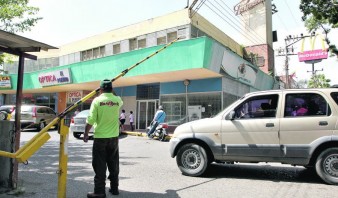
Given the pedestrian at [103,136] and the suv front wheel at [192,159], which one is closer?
the pedestrian at [103,136]

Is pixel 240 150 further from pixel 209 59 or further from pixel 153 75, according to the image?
pixel 153 75

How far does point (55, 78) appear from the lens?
23469 mm

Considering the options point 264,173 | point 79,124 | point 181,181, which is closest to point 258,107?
point 264,173

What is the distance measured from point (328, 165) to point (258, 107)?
1743mm

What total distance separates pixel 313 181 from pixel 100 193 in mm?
4338

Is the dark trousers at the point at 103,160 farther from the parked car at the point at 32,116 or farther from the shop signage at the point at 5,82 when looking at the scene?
the shop signage at the point at 5,82

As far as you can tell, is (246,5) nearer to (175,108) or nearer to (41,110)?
(175,108)

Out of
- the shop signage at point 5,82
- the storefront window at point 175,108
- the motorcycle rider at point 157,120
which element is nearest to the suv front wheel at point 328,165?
the motorcycle rider at point 157,120

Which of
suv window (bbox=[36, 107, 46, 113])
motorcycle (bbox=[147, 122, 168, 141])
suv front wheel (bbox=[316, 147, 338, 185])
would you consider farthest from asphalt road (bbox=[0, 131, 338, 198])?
suv window (bbox=[36, 107, 46, 113])

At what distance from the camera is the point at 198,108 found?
Result: 1884 cm

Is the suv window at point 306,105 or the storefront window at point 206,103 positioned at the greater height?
the storefront window at point 206,103

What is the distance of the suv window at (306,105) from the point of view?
6.33 meters

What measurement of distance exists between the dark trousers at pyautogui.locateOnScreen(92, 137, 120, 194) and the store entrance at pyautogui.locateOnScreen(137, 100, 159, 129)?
16.0 metres

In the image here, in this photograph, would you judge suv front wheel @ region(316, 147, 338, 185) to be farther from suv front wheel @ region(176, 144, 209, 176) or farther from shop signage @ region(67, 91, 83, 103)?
shop signage @ region(67, 91, 83, 103)
